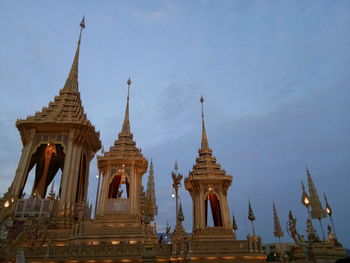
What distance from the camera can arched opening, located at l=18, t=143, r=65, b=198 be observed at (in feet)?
73.7

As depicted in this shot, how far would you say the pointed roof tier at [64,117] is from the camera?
21.0m

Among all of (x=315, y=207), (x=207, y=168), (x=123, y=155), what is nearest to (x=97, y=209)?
(x=123, y=155)

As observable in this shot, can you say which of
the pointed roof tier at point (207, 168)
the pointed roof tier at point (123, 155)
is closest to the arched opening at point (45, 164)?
the pointed roof tier at point (123, 155)

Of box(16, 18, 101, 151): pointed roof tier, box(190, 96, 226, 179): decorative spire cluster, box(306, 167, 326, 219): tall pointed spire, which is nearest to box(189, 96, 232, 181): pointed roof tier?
box(190, 96, 226, 179): decorative spire cluster

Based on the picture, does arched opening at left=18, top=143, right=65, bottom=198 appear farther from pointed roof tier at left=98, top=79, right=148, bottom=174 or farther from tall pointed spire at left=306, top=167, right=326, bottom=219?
tall pointed spire at left=306, top=167, right=326, bottom=219

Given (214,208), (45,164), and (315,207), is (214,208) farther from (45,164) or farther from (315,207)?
(45,164)

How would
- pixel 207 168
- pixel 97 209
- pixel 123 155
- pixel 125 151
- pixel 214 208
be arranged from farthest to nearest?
pixel 214 208, pixel 207 168, pixel 125 151, pixel 123 155, pixel 97 209

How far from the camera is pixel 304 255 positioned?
44.2ft

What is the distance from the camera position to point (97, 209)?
19.4 metres

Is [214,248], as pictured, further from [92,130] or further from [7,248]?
[92,130]

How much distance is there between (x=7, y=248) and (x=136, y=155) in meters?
11.2

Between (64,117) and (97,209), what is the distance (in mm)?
7730

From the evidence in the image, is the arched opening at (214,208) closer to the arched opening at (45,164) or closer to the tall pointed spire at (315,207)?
the tall pointed spire at (315,207)

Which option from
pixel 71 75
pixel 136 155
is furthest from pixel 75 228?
pixel 71 75
